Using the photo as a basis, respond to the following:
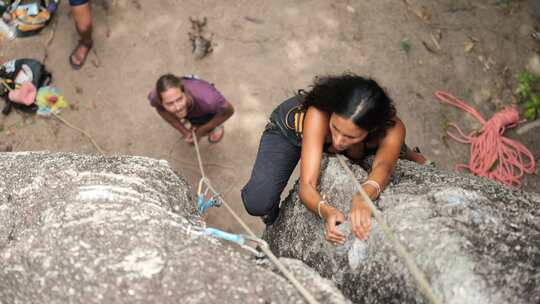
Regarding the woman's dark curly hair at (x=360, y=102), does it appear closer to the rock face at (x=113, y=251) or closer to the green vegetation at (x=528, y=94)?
the rock face at (x=113, y=251)

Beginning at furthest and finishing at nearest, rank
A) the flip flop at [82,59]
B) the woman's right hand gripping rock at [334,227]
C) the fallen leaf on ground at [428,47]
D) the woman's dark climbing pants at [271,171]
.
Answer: the fallen leaf on ground at [428,47] → the flip flop at [82,59] → the woman's dark climbing pants at [271,171] → the woman's right hand gripping rock at [334,227]

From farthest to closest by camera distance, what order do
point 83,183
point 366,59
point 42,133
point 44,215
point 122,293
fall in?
1. point 366,59
2. point 42,133
3. point 83,183
4. point 44,215
5. point 122,293

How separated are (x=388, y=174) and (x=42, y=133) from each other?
3.27m

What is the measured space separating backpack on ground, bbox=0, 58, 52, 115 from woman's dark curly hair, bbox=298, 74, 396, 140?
3.12 m

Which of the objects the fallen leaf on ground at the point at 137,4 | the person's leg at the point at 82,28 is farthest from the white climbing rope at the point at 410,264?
the fallen leaf on ground at the point at 137,4

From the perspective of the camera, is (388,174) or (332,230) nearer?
(332,230)

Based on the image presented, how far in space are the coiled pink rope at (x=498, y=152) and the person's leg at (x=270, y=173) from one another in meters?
1.96

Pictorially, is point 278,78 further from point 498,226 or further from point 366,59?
point 498,226

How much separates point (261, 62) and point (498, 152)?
2225mm

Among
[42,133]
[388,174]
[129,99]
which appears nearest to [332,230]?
[388,174]

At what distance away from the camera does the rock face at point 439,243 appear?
5.48 feet

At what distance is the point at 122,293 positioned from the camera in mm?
1689

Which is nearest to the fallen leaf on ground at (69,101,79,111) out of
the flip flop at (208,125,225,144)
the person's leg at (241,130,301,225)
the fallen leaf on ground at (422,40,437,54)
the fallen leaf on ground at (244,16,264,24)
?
the flip flop at (208,125,225,144)

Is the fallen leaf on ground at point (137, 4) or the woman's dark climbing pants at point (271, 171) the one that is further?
the fallen leaf on ground at point (137, 4)
